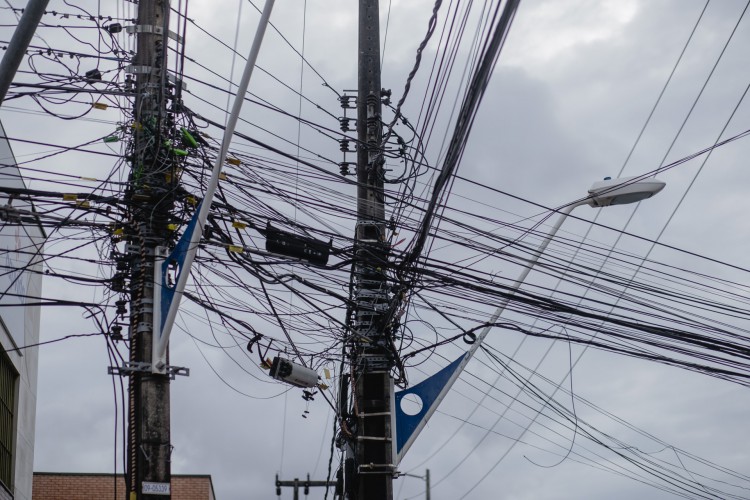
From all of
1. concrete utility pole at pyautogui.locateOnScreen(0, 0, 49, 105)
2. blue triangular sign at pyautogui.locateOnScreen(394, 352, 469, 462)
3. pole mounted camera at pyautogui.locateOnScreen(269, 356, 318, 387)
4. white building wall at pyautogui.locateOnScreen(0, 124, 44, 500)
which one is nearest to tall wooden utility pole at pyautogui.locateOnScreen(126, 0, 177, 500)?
pole mounted camera at pyautogui.locateOnScreen(269, 356, 318, 387)

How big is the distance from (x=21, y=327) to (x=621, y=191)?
475 inches

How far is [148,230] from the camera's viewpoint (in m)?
12.1

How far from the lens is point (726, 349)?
12.4 metres

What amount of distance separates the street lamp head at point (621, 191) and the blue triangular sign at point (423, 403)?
2442 millimetres

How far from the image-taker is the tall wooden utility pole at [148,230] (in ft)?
36.4

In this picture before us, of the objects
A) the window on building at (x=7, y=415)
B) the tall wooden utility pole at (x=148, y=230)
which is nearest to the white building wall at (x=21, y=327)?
the window on building at (x=7, y=415)

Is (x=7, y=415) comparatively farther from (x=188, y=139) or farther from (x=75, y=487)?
(x=75, y=487)

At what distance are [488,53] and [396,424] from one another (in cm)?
599

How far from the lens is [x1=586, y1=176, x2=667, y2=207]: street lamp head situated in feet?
43.4

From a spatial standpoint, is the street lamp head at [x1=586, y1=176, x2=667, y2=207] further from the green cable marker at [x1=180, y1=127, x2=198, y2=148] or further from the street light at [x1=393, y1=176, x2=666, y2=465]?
the green cable marker at [x1=180, y1=127, x2=198, y2=148]

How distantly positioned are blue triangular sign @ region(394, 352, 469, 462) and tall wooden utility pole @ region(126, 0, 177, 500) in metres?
3.75

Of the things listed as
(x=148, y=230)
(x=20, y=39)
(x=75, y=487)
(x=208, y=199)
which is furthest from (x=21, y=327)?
(x=20, y=39)

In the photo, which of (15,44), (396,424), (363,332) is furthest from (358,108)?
(15,44)

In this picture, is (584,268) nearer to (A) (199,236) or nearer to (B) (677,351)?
(B) (677,351)
